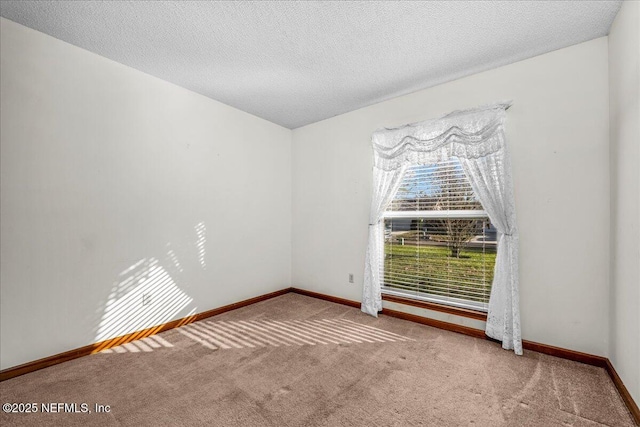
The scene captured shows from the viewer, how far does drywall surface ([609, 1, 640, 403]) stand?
1666 mm

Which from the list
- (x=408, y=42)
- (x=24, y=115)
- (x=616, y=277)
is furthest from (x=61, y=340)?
(x=616, y=277)

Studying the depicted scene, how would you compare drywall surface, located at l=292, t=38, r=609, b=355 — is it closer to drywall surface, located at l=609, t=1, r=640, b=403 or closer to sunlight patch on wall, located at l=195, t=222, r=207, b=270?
drywall surface, located at l=609, t=1, r=640, b=403

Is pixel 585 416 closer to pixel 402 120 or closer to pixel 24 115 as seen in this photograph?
pixel 402 120

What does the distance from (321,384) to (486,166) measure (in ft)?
7.86

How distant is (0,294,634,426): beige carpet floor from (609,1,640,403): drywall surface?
1.11 ft

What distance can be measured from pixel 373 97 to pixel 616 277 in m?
2.75

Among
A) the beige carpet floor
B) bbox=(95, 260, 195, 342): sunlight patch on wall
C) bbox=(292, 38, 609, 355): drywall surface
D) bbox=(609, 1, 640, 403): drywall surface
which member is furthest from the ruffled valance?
bbox=(95, 260, 195, 342): sunlight patch on wall

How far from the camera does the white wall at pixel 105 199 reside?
2055mm

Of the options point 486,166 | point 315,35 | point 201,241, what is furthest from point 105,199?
point 486,166

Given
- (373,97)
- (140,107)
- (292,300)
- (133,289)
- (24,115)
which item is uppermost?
(373,97)

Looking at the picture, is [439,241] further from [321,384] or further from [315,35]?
[315,35]

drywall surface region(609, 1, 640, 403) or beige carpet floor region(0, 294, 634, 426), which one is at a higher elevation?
drywall surface region(609, 1, 640, 403)

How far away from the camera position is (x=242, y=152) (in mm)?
3719

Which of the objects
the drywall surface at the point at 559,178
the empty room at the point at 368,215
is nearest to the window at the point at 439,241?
the empty room at the point at 368,215
